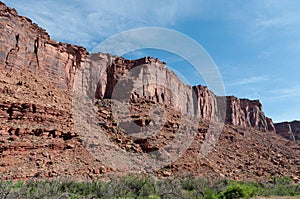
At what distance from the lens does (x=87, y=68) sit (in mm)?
52250

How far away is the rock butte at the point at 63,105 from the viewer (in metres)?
22.7

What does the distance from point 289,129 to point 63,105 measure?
86489mm

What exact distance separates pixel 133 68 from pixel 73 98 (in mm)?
19554

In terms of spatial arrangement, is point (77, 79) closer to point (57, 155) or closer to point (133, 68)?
point (133, 68)

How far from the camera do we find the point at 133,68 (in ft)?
183

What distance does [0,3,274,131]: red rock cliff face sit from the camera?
34281mm

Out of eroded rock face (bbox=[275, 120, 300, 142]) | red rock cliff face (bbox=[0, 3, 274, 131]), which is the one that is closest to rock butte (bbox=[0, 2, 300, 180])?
red rock cliff face (bbox=[0, 3, 274, 131])

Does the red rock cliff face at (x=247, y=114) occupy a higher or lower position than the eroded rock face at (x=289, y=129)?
higher

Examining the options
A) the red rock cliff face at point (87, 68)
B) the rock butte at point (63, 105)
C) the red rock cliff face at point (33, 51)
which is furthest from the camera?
the red rock cliff face at point (87, 68)

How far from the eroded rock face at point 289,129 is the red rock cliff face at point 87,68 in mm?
29162

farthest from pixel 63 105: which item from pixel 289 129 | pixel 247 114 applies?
pixel 289 129

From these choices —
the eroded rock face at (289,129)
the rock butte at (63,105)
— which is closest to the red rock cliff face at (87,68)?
the rock butte at (63,105)

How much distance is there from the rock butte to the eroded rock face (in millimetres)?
29177

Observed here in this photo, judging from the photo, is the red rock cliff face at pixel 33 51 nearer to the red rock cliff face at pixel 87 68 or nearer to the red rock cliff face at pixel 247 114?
the red rock cliff face at pixel 87 68
